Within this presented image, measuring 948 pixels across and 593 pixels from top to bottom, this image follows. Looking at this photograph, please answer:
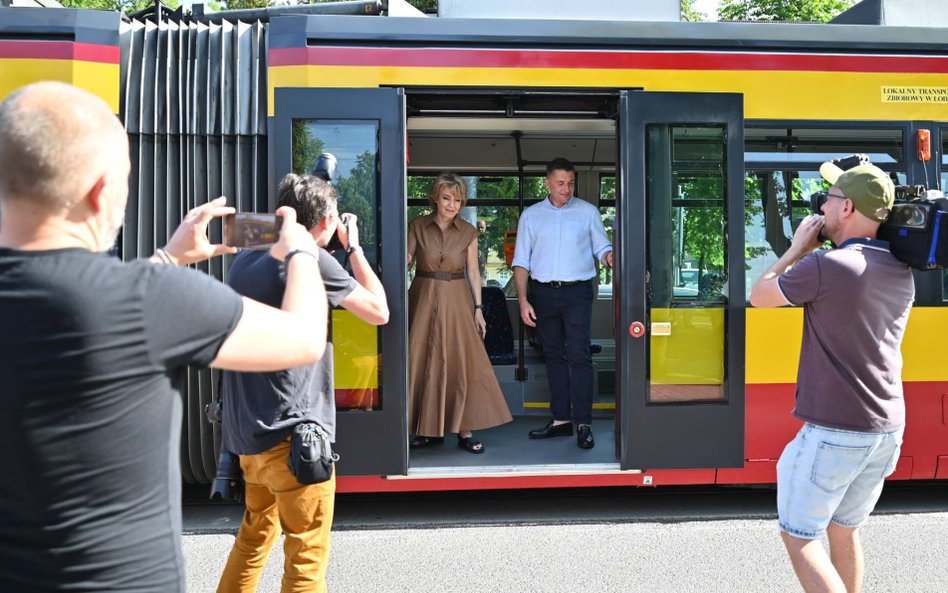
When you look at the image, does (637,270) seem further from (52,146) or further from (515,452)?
(52,146)

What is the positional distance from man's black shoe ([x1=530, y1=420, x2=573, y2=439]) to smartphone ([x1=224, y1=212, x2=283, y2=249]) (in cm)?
414

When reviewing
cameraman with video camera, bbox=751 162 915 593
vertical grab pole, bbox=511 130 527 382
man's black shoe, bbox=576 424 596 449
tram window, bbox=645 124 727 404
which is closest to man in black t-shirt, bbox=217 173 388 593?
cameraman with video camera, bbox=751 162 915 593

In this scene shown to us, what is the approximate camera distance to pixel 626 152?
4785 mm

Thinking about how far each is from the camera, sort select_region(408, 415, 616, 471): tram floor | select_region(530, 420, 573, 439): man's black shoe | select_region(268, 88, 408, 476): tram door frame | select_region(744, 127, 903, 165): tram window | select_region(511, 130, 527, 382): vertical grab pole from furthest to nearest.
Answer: select_region(511, 130, 527, 382): vertical grab pole, select_region(530, 420, 573, 439): man's black shoe, select_region(408, 415, 616, 471): tram floor, select_region(744, 127, 903, 165): tram window, select_region(268, 88, 408, 476): tram door frame

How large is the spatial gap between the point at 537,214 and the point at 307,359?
169 inches

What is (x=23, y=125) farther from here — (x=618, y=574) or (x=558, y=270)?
(x=558, y=270)

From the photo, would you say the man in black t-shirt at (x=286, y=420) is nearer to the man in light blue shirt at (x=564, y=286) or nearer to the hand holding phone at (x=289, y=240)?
the hand holding phone at (x=289, y=240)

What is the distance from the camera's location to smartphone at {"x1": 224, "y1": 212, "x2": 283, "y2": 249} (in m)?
1.92

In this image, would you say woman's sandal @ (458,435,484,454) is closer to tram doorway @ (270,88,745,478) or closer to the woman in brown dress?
the woman in brown dress

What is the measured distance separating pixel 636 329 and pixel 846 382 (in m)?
1.97

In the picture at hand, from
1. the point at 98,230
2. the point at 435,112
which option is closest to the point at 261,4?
the point at 435,112

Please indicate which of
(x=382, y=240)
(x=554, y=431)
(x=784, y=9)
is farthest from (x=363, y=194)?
(x=784, y=9)

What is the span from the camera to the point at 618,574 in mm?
4062

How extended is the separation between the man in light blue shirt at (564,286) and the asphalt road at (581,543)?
64 cm
